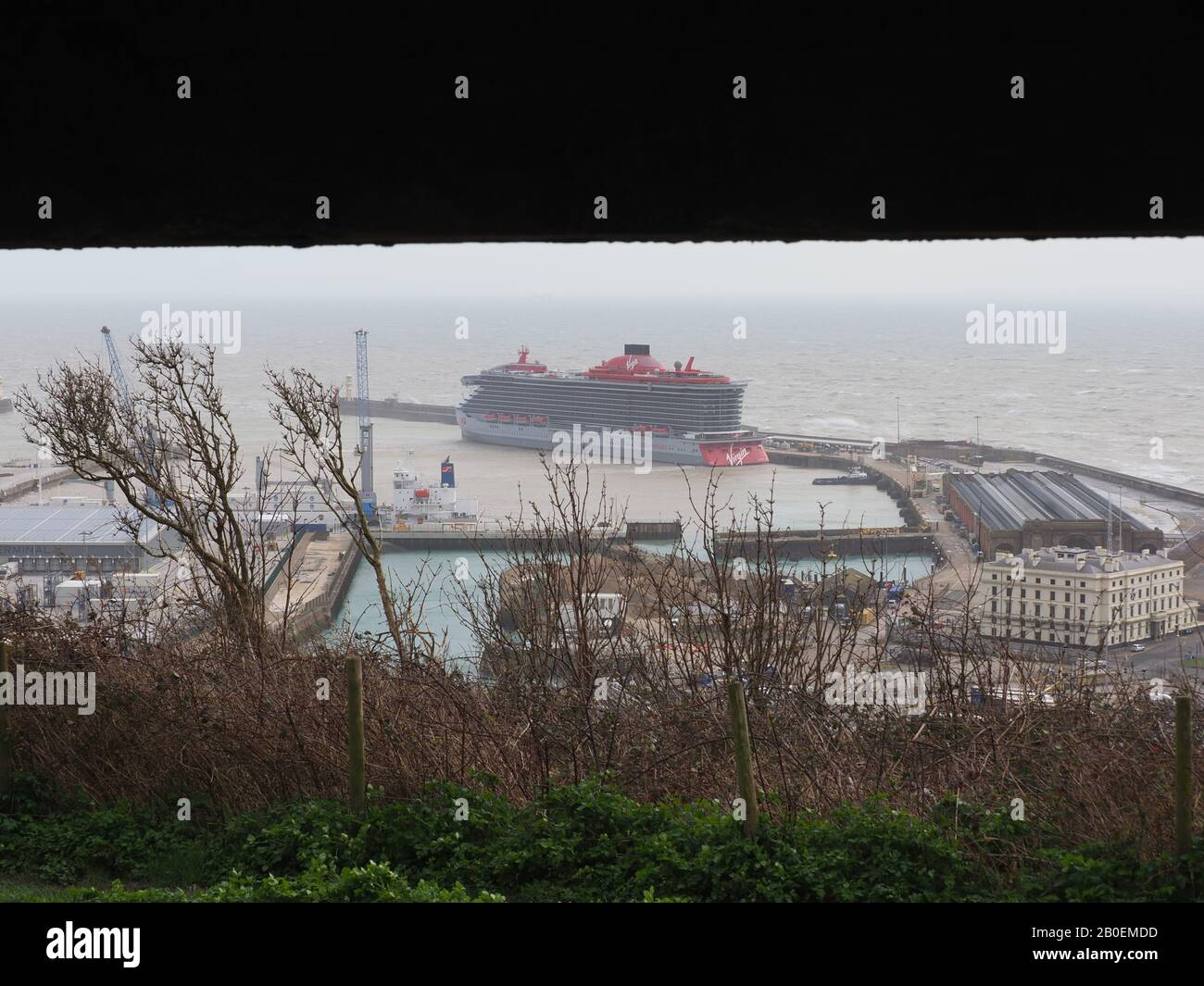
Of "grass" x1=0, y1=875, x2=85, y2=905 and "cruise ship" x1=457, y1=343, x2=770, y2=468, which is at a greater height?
"cruise ship" x1=457, y1=343, x2=770, y2=468

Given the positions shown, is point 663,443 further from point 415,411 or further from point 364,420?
point 415,411

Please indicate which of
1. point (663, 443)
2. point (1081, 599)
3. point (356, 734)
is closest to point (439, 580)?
point (1081, 599)

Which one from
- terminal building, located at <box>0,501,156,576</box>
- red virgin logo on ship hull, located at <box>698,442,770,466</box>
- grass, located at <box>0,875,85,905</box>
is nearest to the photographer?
grass, located at <box>0,875,85,905</box>

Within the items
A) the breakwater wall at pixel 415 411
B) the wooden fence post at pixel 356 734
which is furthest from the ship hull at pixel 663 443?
the wooden fence post at pixel 356 734

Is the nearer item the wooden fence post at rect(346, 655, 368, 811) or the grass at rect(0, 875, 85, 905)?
the grass at rect(0, 875, 85, 905)

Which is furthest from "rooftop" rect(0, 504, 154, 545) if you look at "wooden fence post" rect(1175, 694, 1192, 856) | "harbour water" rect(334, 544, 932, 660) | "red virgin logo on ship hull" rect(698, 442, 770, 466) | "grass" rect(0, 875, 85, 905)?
"red virgin logo on ship hull" rect(698, 442, 770, 466)

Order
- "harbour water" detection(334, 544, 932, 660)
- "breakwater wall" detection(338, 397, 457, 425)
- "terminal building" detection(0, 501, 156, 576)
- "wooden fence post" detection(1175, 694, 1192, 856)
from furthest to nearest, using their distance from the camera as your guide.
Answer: "breakwater wall" detection(338, 397, 457, 425)
"terminal building" detection(0, 501, 156, 576)
"harbour water" detection(334, 544, 932, 660)
"wooden fence post" detection(1175, 694, 1192, 856)

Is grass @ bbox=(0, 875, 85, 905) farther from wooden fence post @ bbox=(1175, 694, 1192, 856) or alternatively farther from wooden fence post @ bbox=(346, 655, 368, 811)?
wooden fence post @ bbox=(1175, 694, 1192, 856)
